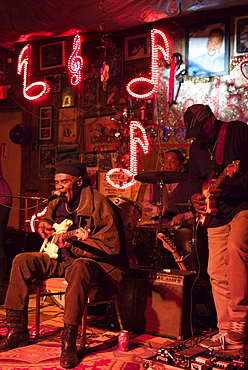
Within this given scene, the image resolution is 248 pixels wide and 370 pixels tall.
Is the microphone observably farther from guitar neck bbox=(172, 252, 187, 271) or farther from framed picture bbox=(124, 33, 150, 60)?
framed picture bbox=(124, 33, 150, 60)

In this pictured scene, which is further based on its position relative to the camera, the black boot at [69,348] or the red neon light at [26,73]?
the red neon light at [26,73]

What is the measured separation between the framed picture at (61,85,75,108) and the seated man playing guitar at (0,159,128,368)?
3997mm

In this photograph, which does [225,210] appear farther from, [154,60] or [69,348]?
[154,60]

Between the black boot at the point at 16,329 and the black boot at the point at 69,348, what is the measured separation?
524mm

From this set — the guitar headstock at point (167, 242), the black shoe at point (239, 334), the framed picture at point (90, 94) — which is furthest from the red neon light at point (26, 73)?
the black shoe at point (239, 334)

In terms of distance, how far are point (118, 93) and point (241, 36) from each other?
85.7 inches

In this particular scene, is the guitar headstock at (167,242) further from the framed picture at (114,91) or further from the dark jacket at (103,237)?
the framed picture at (114,91)

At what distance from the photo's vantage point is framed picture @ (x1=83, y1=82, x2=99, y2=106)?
7643mm

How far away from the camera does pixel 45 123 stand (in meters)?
8.25

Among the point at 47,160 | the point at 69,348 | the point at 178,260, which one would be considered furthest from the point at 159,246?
the point at 47,160

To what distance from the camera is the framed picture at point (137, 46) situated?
7.09m

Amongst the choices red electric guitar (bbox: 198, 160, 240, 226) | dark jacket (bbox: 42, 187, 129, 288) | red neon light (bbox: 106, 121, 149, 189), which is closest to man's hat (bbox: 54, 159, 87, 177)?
dark jacket (bbox: 42, 187, 129, 288)

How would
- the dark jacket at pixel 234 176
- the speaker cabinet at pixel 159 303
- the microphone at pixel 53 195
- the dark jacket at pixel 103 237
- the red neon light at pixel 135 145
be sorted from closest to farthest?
1. the dark jacket at pixel 234 176
2. the dark jacket at pixel 103 237
3. the microphone at pixel 53 195
4. the speaker cabinet at pixel 159 303
5. the red neon light at pixel 135 145

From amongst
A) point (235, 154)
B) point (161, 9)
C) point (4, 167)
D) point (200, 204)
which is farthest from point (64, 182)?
point (4, 167)
